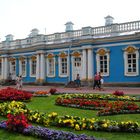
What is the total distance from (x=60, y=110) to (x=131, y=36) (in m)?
15.5

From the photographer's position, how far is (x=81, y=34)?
2945 centimetres

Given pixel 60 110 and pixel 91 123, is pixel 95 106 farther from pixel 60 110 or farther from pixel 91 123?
pixel 91 123

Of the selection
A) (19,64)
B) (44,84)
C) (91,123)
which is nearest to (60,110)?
(91,123)

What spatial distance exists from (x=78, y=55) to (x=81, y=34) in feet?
6.96

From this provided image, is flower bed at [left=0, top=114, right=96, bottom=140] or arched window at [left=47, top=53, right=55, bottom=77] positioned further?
arched window at [left=47, top=53, right=55, bottom=77]

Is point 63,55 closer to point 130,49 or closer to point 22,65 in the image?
point 22,65

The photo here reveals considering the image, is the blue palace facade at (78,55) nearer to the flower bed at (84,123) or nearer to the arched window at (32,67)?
the arched window at (32,67)

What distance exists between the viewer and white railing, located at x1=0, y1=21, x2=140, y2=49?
2639 centimetres

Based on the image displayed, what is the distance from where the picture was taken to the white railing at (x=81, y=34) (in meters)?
26.4

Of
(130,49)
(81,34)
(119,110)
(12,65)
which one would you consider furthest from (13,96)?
(12,65)

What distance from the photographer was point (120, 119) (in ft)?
32.4

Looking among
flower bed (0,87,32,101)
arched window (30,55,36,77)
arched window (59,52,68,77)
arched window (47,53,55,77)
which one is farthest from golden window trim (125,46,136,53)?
flower bed (0,87,32,101)

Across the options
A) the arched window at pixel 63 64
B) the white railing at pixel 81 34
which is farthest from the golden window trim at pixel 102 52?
the arched window at pixel 63 64

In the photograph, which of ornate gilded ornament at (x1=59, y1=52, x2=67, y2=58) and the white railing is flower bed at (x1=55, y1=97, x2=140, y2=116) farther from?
ornate gilded ornament at (x1=59, y1=52, x2=67, y2=58)
